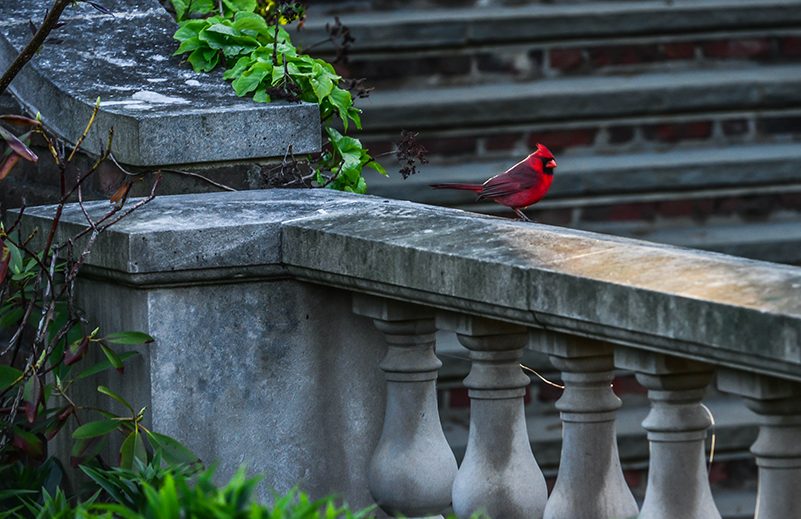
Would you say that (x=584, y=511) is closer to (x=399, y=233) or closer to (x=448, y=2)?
(x=399, y=233)

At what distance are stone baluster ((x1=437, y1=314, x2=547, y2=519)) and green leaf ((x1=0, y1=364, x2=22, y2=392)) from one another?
2.77 ft

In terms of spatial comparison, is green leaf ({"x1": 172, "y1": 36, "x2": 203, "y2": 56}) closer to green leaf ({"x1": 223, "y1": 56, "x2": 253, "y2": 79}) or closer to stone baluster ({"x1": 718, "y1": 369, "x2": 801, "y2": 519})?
green leaf ({"x1": 223, "y1": 56, "x2": 253, "y2": 79})

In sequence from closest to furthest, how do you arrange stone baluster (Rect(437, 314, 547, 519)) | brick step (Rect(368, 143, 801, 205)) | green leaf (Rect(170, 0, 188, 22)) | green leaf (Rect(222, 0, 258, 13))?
stone baluster (Rect(437, 314, 547, 519))
green leaf (Rect(222, 0, 258, 13))
green leaf (Rect(170, 0, 188, 22))
brick step (Rect(368, 143, 801, 205))

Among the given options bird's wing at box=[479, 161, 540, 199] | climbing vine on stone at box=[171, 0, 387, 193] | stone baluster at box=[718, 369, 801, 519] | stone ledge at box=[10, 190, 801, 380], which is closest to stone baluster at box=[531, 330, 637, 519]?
stone ledge at box=[10, 190, 801, 380]

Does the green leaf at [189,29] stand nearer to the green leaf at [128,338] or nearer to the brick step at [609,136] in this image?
the green leaf at [128,338]

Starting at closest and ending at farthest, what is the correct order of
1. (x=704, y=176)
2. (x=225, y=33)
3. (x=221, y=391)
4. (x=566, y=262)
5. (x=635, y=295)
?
(x=635, y=295), (x=566, y=262), (x=221, y=391), (x=225, y=33), (x=704, y=176)

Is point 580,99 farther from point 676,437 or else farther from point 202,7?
point 676,437

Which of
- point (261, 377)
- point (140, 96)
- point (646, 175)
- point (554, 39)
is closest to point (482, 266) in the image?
point (261, 377)

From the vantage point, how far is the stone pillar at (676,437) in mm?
2301

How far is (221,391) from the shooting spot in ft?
9.50

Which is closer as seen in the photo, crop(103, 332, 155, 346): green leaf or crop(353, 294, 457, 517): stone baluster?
crop(103, 332, 155, 346): green leaf

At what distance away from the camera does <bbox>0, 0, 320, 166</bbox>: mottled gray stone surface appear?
3.33 metres

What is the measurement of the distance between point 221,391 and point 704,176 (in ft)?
12.8

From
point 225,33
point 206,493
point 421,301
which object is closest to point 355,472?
point 421,301
